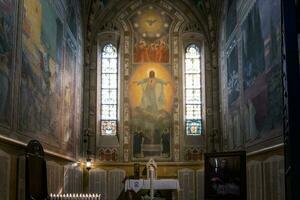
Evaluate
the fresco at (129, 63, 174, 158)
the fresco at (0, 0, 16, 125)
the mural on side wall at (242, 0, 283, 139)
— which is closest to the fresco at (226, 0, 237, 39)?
the mural on side wall at (242, 0, 283, 139)

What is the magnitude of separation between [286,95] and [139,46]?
18573 millimetres

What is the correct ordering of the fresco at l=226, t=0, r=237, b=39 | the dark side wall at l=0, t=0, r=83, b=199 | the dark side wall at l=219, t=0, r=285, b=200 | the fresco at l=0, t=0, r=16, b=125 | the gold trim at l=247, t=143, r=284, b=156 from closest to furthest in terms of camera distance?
the fresco at l=0, t=0, r=16, b=125
the dark side wall at l=0, t=0, r=83, b=199
the gold trim at l=247, t=143, r=284, b=156
the dark side wall at l=219, t=0, r=285, b=200
the fresco at l=226, t=0, r=237, b=39

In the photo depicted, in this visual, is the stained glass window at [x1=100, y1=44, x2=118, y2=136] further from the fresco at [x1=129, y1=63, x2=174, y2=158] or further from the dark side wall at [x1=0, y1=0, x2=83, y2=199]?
the dark side wall at [x1=0, y1=0, x2=83, y2=199]

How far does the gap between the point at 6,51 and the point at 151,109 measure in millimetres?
12768

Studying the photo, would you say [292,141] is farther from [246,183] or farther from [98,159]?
[98,159]

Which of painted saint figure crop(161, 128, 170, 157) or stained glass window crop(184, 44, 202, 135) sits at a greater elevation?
stained glass window crop(184, 44, 202, 135)

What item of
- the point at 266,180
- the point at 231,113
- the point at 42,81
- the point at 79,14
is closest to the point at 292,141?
the point at 266,180

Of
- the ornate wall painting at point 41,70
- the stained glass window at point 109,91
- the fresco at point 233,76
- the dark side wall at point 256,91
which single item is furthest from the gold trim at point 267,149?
the stained glass window at point 109,91

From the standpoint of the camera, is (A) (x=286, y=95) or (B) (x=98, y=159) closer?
(A) (x=286, y=95)

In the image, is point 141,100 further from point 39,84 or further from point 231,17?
point 39,84

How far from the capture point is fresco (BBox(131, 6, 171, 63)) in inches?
968

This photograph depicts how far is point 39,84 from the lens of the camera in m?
14.9

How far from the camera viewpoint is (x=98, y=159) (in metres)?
23.4

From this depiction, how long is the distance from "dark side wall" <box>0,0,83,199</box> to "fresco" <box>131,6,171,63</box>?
3.59 m
